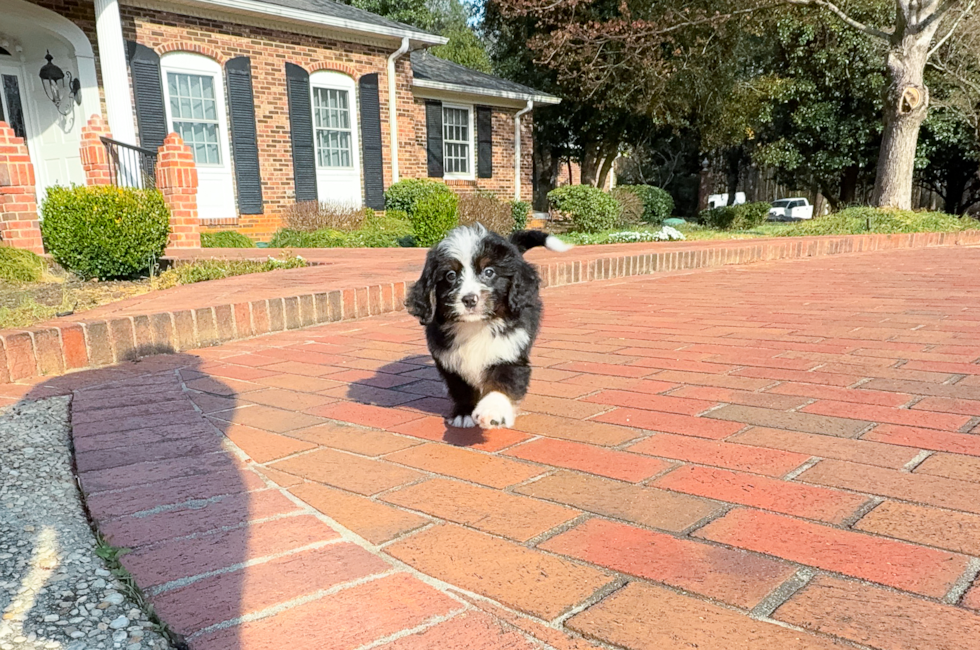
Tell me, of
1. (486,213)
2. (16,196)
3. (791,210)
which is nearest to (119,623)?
(16,196)

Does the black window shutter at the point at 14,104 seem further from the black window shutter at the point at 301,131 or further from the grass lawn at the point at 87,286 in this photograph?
the grass lawn at the point at 87,286

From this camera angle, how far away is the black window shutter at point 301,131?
1392 cm

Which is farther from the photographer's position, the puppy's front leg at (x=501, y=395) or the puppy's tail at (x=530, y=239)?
the puppy's tail at (x=530, y=239)

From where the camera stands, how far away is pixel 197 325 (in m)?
4.22

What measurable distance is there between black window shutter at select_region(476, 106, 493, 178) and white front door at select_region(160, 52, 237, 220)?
7189 millimetres

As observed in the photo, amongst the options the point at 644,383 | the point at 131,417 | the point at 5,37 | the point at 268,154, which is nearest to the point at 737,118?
the point at 268,154

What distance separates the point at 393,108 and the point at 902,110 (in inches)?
441

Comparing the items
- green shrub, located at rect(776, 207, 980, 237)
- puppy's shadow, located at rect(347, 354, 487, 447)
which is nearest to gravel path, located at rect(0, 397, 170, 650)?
puppy's shadow, located at rect(347, 354, 487, 447)

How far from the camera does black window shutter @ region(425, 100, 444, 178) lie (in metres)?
16.8

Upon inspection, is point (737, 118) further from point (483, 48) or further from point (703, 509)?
point (703, 509)

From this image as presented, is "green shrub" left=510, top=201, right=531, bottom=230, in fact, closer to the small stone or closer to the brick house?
the brick house

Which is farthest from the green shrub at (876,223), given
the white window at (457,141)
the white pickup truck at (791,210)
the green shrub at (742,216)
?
the white pickup truck at (791,210)

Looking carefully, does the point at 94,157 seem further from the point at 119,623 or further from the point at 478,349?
the point at 119,623

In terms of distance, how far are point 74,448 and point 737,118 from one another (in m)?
21.1
